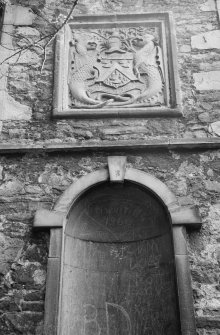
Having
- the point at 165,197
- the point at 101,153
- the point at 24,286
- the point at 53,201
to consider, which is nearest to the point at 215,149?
the point at 165,197

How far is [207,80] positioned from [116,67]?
3.50 ft

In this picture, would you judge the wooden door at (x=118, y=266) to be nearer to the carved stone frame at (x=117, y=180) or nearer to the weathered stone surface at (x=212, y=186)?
the carved stone frame at (x=117, y=180)

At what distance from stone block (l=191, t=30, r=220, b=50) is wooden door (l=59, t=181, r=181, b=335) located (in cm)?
208

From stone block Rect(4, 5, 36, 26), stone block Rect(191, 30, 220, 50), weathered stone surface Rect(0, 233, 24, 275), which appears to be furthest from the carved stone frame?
stone block Rect(4, 5, 36, 26)

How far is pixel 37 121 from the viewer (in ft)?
15.2

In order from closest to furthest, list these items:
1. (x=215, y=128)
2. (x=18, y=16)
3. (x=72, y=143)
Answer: (x=72, y=143)
(x=215, y=128)
(x=18, y=16)

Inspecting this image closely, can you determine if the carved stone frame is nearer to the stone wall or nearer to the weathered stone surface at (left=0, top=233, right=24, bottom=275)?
the stone wall

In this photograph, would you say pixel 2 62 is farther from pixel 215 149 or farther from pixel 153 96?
pixel 215 149

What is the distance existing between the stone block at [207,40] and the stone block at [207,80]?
42 centimetres

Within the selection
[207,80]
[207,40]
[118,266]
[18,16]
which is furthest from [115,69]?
[118,266]

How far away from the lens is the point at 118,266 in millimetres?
4273

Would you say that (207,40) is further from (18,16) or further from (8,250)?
(8,250)

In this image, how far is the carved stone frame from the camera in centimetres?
350

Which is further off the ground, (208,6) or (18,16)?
(208,6)
